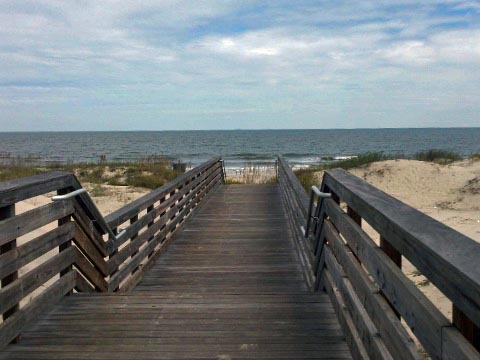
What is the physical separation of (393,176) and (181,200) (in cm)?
1330

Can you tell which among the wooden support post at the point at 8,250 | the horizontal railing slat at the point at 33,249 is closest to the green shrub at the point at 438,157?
the horizontal railing slat at the point at 33,249

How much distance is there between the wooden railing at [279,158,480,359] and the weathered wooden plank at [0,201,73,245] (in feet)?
6.76

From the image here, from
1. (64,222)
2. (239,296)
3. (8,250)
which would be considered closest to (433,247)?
(8,250)

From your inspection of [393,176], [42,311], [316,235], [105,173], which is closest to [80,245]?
[42,311]

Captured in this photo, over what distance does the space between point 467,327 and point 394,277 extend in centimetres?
71

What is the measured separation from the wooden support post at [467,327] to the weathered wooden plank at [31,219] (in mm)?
2530

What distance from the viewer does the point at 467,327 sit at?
5.24ft

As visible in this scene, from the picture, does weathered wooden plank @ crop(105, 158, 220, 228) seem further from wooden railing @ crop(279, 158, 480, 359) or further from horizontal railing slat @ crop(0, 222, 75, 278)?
wooden railing @ crop(279, 158, 480, 359)

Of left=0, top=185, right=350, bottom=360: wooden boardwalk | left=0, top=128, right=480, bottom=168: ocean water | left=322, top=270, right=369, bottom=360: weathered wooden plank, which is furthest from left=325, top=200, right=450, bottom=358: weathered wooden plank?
left=0, top=128, right=480, bottom=168: ocean water

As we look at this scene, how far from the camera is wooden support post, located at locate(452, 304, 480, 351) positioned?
1563 millimetres

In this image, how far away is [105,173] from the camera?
2584 cm

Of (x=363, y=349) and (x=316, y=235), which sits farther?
(x=316, y=235)

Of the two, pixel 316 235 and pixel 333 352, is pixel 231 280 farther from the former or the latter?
pixel 333 352

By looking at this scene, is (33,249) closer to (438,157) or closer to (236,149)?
(438,157)
